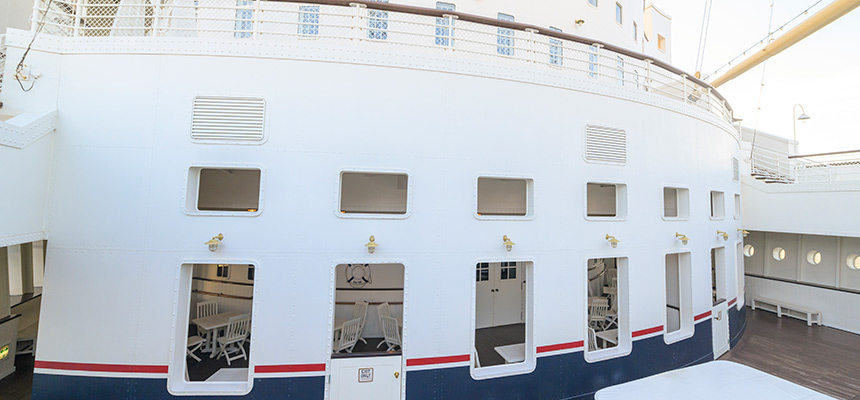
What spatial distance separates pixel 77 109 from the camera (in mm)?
4445

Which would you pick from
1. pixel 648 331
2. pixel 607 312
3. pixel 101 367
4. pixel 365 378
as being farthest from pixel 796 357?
pixel 101 367

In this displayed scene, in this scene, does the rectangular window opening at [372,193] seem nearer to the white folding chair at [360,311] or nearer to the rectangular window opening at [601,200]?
the white folding chair at [360,311]

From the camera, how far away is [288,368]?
4.45 metres

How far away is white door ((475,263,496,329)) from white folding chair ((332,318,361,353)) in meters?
3.24

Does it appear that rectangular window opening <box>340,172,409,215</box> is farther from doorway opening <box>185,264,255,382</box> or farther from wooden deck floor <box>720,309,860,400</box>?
wooden deck floor <box>720,309,860,400</box>

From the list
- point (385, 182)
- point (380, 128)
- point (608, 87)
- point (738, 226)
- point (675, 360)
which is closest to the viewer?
point (380, 128)

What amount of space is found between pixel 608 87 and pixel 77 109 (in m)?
7.80

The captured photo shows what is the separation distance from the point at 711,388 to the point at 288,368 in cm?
524

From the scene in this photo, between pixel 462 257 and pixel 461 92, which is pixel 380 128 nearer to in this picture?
pixel 461 92

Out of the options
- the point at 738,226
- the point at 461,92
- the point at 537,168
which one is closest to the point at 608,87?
the point at 537,168

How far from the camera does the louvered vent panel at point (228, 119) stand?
4488mm

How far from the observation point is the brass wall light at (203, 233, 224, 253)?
14.0 ft

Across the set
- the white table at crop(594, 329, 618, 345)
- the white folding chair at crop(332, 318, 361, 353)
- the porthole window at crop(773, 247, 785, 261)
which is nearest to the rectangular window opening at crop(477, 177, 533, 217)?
the white table at crop(594, 329, 618, 345)

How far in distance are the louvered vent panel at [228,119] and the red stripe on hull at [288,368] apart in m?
2.95
